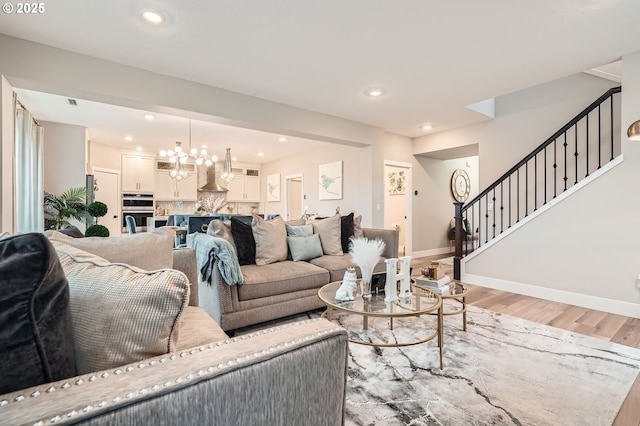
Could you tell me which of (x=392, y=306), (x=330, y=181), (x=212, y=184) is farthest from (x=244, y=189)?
(x=392, y=306)

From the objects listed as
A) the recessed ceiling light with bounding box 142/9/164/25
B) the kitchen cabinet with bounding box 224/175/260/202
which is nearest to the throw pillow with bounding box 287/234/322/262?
the recessed ceiling light with bounding box 142/9/164/25

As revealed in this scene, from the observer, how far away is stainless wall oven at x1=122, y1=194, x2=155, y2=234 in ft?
22.4

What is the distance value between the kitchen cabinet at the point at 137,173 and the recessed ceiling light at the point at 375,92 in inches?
234

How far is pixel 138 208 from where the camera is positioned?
6.99 m

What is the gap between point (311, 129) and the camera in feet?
14.3

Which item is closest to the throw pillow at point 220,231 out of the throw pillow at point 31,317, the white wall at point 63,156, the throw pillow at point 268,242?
the throw pillow at point 268,242

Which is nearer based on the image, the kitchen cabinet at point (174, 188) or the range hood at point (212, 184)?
the kitchen cabinet at point (174, 188)

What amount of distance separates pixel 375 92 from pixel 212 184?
5643mm

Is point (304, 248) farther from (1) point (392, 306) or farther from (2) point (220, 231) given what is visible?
(1) point (392, 306)

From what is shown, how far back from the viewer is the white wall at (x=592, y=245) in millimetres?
2926

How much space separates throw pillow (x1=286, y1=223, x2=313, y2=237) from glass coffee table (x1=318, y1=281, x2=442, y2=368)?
116cm

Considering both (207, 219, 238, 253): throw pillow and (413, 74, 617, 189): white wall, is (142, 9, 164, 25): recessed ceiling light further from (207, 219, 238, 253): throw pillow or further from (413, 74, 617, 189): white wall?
(413, 74, 617, 189): white wall

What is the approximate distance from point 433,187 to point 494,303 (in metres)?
3.63

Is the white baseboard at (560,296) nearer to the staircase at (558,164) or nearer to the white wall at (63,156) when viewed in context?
the staircase at (558,164)
